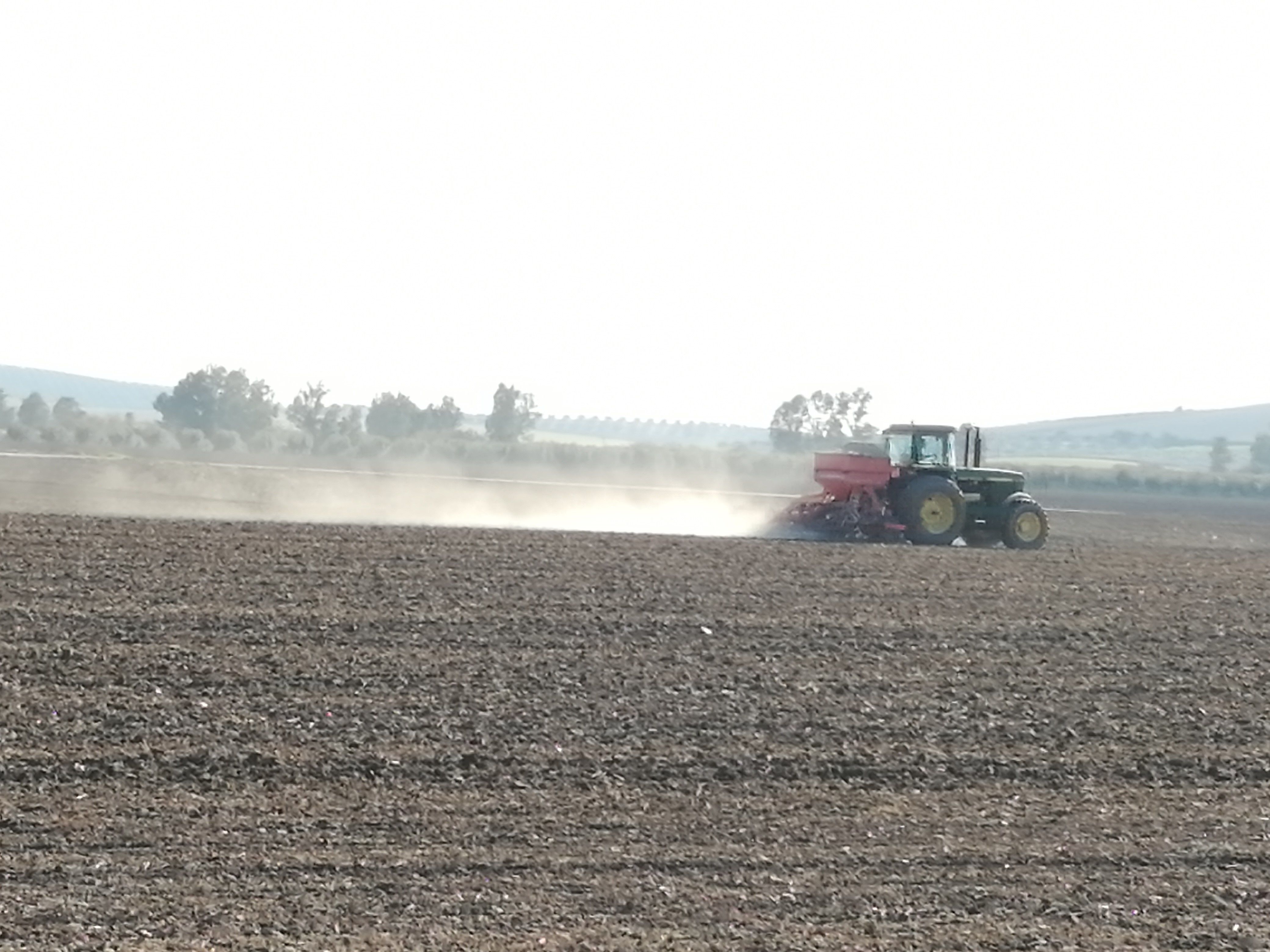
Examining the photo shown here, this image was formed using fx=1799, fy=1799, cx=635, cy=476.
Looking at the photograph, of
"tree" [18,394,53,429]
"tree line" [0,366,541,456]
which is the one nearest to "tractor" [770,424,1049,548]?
"tree line" [0,366,541,456]

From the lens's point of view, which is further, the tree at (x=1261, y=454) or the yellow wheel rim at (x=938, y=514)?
the tree at (x=1261, y=454)

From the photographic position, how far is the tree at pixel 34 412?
319 feet

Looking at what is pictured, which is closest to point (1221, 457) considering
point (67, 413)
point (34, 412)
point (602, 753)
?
point (67, 413)

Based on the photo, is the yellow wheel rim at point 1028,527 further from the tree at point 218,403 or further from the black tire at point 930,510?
the tree at point 218,403

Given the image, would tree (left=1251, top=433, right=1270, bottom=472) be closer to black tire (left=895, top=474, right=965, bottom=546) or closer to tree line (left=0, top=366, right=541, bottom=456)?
tree line (left=0, top=366, right=541, bottom=456)

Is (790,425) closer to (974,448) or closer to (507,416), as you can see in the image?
(507,416)

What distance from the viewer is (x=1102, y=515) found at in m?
49.2

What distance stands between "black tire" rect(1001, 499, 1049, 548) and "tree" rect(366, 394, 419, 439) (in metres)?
62.5

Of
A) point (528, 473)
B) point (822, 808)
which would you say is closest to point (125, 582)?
point (822, 808)

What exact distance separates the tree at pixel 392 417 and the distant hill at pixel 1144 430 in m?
78.1

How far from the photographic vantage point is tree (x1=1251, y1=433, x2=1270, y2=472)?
119625 mm

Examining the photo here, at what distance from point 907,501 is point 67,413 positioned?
78.6 metres

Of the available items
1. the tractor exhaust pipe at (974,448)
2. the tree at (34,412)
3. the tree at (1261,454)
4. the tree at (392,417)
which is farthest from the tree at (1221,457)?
the tractor exhaust pipe at (974,448)

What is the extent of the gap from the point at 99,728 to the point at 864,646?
8.09 m
